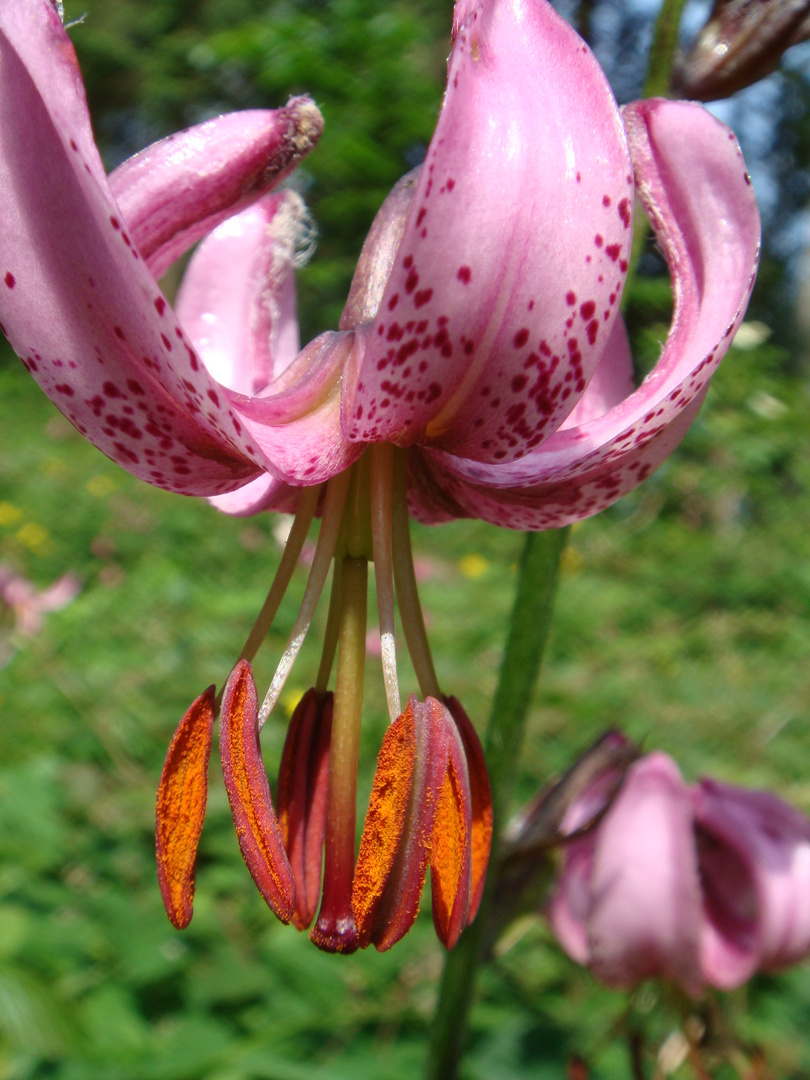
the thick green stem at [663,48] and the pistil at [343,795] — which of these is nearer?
the pistil at [343,795]

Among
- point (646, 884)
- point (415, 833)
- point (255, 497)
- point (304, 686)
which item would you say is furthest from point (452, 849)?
point (304, 686)

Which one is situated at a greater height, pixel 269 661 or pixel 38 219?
pixel 38 219

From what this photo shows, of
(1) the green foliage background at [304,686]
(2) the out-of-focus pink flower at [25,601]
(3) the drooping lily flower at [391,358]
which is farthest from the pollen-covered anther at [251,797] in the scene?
(2) the out-of-focus pink flower at [25,601]

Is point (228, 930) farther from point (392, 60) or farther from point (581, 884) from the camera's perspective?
point (392, 60)

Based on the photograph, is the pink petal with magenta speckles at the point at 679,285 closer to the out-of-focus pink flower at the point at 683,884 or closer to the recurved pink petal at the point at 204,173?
the recurved pink petal at the point at 204,173

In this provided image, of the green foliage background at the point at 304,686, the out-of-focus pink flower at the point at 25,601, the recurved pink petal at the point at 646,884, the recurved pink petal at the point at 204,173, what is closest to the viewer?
the recurved pink petal at the point at 204,173

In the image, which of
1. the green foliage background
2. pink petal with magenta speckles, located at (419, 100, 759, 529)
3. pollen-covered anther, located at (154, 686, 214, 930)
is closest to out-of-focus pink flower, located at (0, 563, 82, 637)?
the green foliage background

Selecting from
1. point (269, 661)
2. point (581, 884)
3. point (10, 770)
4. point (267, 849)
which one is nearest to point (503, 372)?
point (267, 849)
